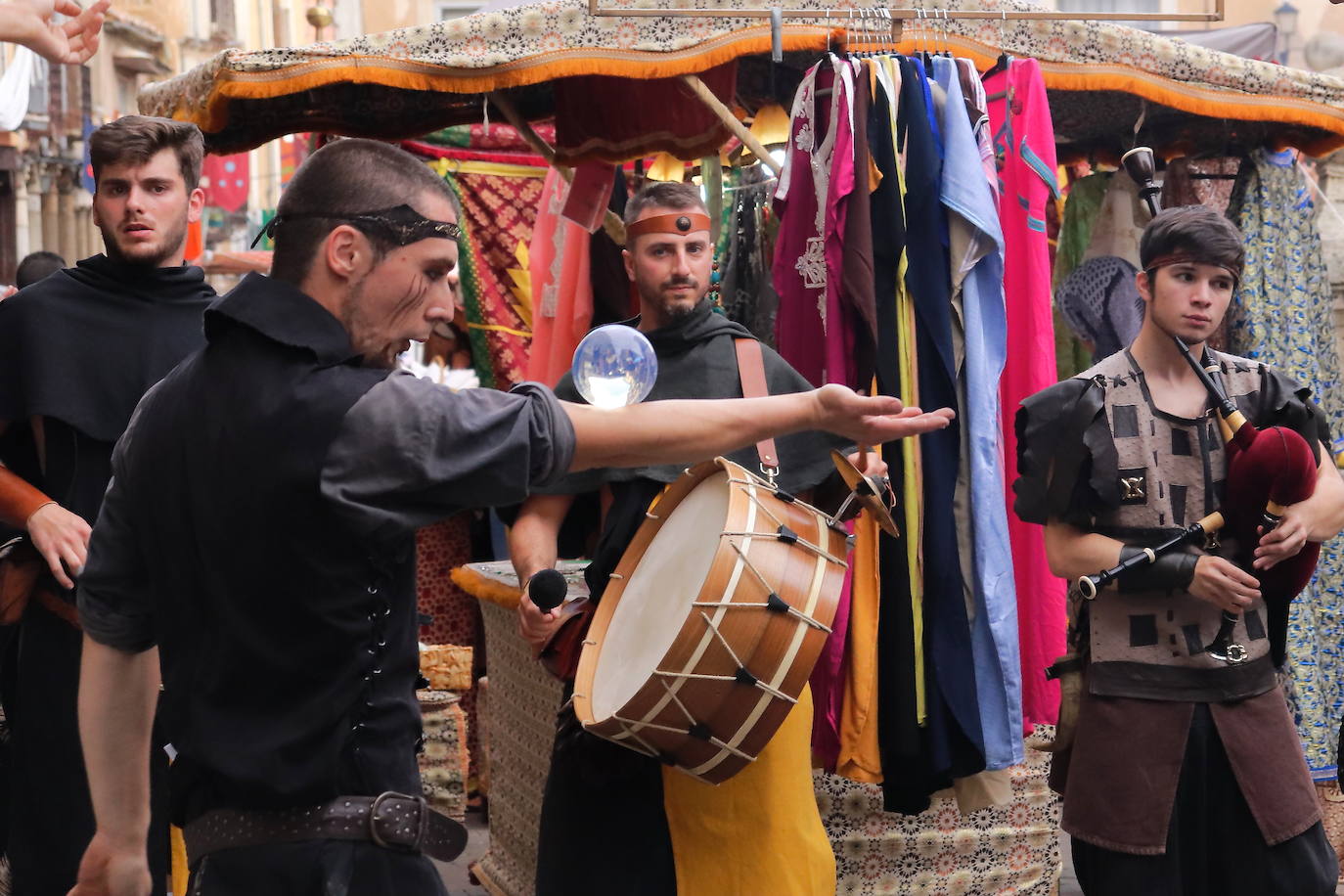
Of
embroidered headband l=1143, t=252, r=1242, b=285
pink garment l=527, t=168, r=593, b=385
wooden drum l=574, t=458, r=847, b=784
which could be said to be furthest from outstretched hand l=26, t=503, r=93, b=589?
pink garment l=527, t=168, r=593, b=385

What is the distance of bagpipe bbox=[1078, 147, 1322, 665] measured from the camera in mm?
3746

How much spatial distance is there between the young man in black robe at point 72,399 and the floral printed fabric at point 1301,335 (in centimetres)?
354

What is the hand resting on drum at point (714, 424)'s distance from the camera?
2343mm

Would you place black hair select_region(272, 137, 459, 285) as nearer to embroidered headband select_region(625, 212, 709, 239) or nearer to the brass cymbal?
the brass cymbal

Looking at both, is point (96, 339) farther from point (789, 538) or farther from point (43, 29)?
point (789, 538)

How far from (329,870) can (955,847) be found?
9.70ft

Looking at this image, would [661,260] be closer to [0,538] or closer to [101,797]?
[0,538]

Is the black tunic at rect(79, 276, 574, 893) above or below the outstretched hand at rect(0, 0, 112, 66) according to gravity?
below

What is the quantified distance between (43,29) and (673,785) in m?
2.11

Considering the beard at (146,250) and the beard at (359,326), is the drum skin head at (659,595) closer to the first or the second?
the beard at (359,326)

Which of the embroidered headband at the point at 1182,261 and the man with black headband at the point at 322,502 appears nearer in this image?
the man with black headband at the point at 322,502

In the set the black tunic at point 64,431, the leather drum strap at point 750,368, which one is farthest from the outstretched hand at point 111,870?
the leather drum strap at point 750,368

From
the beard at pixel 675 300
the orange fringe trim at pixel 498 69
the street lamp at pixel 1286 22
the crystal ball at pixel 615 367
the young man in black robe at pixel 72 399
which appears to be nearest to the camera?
the crystal ball at pixel 615 367

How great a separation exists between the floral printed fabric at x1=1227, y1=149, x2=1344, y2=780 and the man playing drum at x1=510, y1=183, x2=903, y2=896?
2243 mm
